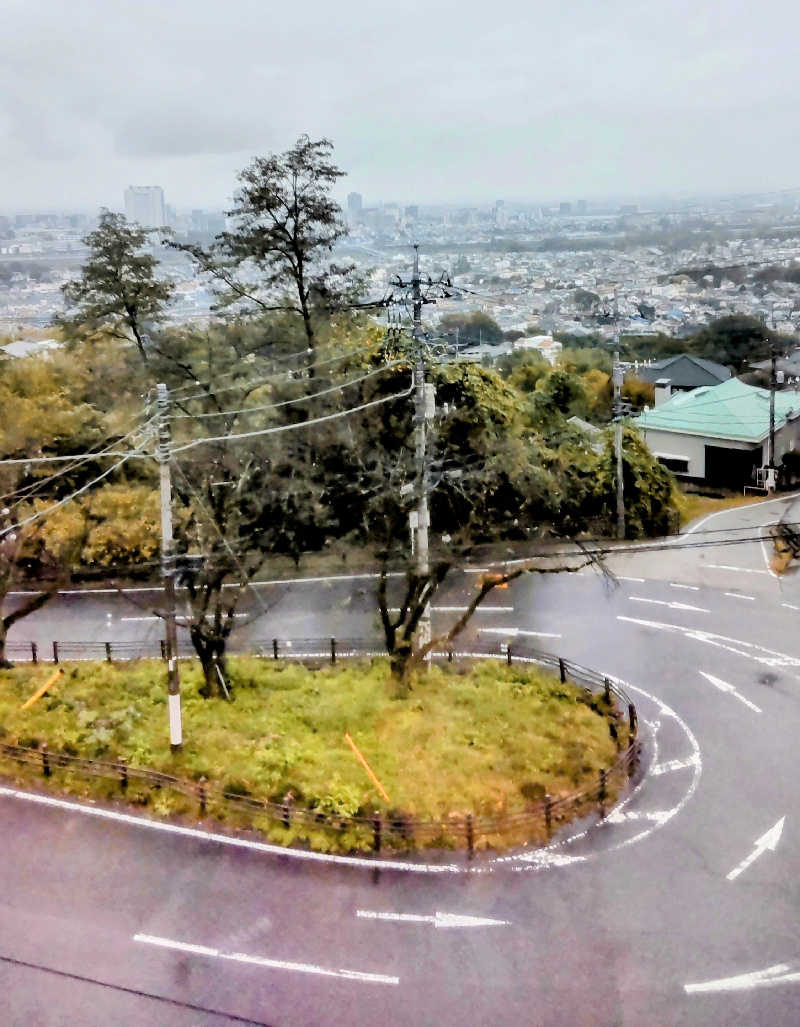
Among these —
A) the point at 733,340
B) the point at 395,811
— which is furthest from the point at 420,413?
the point at 733,340

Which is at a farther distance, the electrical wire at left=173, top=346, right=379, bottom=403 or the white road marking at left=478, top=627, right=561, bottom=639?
the electrical wire at left=173, top=346, right=379, bottom=403

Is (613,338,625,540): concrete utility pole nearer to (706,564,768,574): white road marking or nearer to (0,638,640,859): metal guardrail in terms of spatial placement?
(706,564,768,574): white road marking

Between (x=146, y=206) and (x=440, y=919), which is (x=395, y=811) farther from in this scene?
(x=146, y=206)

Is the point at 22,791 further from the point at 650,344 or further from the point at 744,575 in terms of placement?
the point at 650,344

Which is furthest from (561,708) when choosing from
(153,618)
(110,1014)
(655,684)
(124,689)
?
(153,618)

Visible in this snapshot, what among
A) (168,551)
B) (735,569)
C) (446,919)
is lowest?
(446,919)

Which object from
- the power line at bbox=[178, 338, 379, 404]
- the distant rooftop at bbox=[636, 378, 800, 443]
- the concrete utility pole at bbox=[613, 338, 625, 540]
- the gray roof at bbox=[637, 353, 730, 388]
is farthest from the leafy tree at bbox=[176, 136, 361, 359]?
the gray roof at bbox=[637, 353, 730, 388]

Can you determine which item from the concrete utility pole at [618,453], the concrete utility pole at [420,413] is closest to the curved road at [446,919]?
the concrete utility pole at [420,413]
